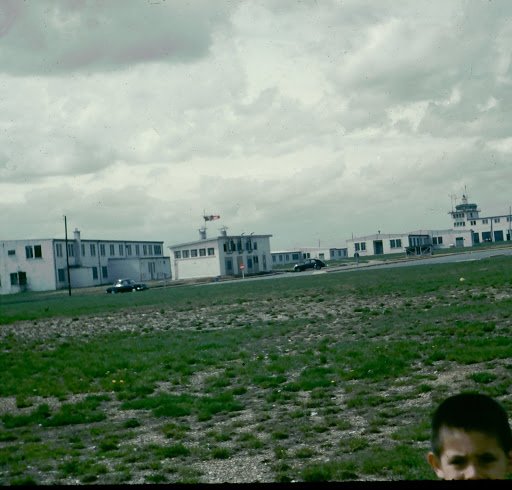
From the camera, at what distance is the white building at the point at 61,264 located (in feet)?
271

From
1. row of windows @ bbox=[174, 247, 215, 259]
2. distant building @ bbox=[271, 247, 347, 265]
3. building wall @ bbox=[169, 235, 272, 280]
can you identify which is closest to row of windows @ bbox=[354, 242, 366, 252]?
distant building @ bbox=[271, 247, 347, 265]

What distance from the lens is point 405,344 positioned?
43.3 ft

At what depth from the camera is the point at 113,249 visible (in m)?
98.4

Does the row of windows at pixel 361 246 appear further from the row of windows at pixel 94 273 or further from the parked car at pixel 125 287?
the parked car at pixel 125 287

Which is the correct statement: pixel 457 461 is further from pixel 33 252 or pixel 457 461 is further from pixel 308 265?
pixel 33 252

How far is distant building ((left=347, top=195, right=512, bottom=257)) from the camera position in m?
130

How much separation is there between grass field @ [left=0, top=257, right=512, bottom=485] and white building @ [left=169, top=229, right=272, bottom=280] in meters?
65.2

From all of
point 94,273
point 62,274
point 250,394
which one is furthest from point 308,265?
point 250,394

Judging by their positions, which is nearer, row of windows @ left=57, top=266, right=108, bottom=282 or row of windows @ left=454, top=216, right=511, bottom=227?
row of windows @ left=57, top=266, right=108, bottom=282

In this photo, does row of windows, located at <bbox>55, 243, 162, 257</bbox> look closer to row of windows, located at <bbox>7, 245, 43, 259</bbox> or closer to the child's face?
row of windows, located at <bbox>7, 245, 43, 259</bbox>

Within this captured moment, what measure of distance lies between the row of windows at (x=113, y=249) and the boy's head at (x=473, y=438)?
275 feet

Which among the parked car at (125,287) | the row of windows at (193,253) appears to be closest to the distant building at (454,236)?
the row of windows at (193,253)

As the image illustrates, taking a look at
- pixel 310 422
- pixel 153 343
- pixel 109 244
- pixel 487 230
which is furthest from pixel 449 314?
pixel 487 230

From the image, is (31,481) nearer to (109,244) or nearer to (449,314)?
(449,314)
